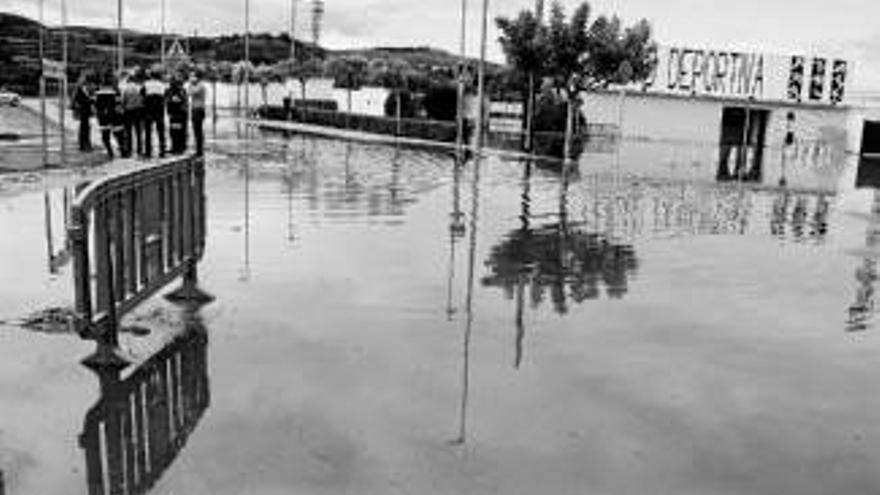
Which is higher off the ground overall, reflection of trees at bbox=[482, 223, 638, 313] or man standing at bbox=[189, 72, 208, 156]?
man standing at bbox=[189, 72, 208, 156]

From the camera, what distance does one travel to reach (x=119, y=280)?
769 cm

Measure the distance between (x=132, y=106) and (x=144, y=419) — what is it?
55.4 feet

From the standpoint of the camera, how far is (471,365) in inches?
306

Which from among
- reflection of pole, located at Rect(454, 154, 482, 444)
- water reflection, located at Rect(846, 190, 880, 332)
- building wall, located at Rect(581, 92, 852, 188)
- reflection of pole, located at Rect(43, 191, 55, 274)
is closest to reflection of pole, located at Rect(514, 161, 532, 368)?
reflection of pole, located at Rect(454, 154, 482, 444)

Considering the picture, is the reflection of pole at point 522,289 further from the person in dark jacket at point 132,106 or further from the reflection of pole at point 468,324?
the person in dark jacket at point 132,106

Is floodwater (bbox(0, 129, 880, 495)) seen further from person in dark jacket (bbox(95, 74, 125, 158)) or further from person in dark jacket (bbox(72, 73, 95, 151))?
person in dark jacket (bbox(72, 73, 95, 151))

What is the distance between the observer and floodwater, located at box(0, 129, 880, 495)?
18.9 feet

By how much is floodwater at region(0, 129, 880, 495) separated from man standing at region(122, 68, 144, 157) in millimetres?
7056

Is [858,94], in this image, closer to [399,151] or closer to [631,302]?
[399,151]

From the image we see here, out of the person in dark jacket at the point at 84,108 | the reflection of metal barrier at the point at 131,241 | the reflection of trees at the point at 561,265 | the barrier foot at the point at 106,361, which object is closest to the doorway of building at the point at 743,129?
the person in dark jacket at the point at 84,108

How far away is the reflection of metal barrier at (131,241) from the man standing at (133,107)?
42.8 ft

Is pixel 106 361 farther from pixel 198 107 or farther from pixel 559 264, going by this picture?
pixel 198 107

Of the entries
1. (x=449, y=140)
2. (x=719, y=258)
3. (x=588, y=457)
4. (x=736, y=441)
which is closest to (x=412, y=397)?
(x=588, y=457)

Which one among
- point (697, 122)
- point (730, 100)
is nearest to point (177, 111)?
point (697, 122)
